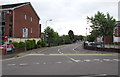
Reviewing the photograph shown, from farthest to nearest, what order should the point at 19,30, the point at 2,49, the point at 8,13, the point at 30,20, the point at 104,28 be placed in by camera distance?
the point at 30,20 → the point at 19,30 → the point at 8,13 → the point at 104,28 → the point at 2,49

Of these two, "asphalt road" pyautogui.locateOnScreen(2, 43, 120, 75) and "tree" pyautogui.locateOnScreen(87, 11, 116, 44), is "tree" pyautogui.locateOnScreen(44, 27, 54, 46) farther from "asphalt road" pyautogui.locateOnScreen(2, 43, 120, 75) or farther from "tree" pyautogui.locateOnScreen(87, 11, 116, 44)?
"asphalt road" pyautogui.locateOnScreen(2, 43, 120, 75)

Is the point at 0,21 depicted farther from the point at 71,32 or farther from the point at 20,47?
the point at 71,32

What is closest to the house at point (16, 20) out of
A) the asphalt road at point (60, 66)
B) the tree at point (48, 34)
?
the tree at point (48, 34)

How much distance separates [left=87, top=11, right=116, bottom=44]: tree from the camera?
97.6ft

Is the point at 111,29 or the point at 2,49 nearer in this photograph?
the point at 2,49

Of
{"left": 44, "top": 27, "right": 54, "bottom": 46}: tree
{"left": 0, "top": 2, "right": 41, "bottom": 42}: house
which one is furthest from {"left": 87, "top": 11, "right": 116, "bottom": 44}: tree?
{"left": 44, "top": 27, "right": 54, "bottom": 46}: tree

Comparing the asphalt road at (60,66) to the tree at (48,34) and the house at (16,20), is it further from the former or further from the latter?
the tree at (48,34)

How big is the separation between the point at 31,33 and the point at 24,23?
14.1ft

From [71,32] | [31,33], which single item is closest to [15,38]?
[31,33]

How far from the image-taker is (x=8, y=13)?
35812 millimetres

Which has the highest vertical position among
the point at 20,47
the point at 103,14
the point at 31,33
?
the point at 103,14

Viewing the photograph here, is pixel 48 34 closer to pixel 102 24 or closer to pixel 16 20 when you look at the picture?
pixel 16 20

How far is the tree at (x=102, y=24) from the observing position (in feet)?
97.6

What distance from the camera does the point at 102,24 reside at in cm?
2998
